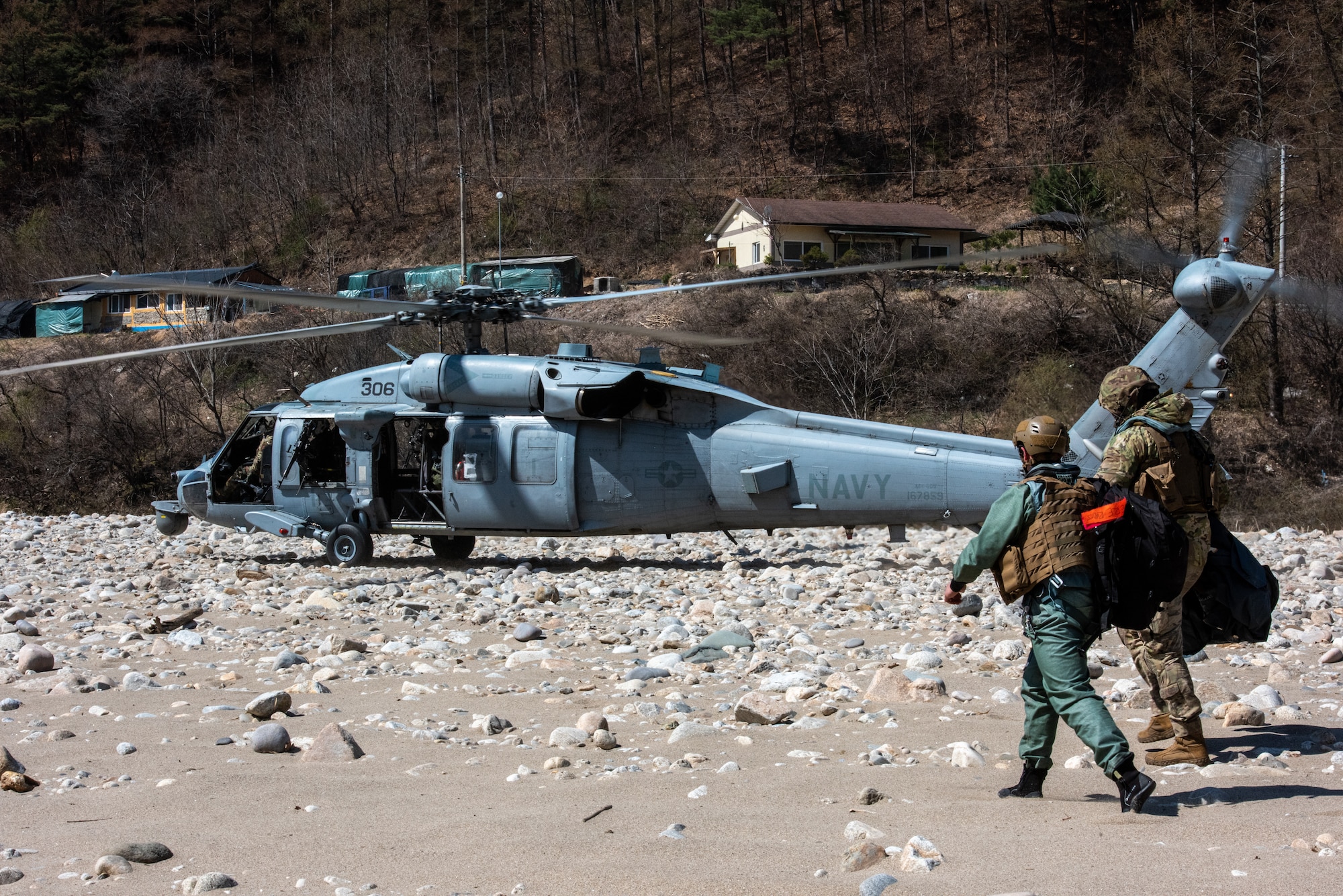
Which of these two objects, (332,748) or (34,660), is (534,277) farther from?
(332,748)

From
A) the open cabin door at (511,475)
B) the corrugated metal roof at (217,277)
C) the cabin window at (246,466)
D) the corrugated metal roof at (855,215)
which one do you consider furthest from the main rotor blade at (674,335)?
the corrugated metal roof at (855,215)

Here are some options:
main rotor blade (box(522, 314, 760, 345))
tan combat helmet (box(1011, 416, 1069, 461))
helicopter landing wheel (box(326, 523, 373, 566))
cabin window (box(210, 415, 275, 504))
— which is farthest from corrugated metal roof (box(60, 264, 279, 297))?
tan combat helmet (box(1011, 416, 1069, 461))

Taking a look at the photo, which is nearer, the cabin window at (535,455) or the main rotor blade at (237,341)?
the main rotor blade at (237,341)

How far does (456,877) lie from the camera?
12.8 feet

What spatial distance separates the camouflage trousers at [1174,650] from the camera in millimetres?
5043

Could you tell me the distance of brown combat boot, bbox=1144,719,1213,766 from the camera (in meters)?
5.01

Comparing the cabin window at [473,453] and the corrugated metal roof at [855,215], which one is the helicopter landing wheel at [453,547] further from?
the corrugated metal roof at [855,215]

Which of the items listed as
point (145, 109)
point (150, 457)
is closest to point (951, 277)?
point (150, 457)

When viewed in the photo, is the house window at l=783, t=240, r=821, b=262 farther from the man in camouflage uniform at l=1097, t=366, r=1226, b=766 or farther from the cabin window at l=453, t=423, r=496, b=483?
the man in camouflage uniform at l=1097, t=366, r=1226, b=766

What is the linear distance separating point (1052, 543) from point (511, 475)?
9.05 meters

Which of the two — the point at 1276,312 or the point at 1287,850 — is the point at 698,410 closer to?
the point at 1287,850

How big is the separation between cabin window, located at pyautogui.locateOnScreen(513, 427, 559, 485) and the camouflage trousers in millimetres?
8264

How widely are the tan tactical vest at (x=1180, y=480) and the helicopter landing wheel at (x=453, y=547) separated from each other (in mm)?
10207

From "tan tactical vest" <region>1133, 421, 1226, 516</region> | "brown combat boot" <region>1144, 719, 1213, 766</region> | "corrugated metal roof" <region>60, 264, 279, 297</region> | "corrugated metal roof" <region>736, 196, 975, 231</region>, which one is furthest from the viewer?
"corrugated metal roof" <region>736, 196, 975, 231</region>
